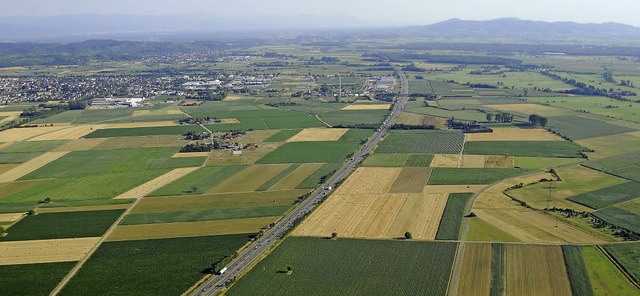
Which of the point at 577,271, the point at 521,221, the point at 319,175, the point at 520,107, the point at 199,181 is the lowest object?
the point at 577,271

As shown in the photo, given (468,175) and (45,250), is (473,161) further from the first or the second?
(45,250)

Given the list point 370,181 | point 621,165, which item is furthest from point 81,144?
point 621,165

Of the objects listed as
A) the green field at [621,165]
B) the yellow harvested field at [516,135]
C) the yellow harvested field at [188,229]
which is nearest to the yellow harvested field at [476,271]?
the yellow harvested field at [188,229]

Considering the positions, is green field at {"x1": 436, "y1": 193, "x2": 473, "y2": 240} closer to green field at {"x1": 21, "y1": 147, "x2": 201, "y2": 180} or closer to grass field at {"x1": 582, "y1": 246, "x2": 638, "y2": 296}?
grass field at {"x1": 582, "y1": 246, "x2": 638, "y2": 296}

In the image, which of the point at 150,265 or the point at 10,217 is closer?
the point at 150,265

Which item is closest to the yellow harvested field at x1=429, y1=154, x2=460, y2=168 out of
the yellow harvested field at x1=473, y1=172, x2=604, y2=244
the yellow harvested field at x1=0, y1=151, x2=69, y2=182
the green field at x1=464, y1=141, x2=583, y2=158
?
the green field at x1=464, y1=141, x2=583, y2=158

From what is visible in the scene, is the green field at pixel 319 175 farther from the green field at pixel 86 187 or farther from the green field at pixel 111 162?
the green field at pixel 86 187
